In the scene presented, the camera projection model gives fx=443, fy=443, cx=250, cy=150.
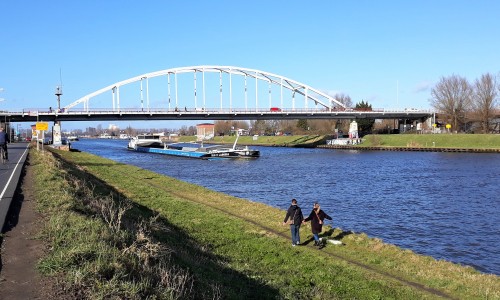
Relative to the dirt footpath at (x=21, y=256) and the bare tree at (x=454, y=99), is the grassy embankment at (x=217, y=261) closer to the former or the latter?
the dirt footpath at (x=21, y=256)

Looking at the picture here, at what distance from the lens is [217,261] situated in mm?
11820

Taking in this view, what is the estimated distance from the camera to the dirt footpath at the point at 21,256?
585 centimetres

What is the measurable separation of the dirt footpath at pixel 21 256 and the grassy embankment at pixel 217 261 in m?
0.26

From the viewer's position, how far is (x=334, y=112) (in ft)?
313

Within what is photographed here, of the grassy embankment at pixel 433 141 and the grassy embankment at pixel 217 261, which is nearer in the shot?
the grassy embankment at pixel 217 261

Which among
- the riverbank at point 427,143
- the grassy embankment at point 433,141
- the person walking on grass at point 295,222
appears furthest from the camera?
the grassy embankment at point 433,141

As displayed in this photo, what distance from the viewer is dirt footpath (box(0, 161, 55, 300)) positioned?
5.85 m

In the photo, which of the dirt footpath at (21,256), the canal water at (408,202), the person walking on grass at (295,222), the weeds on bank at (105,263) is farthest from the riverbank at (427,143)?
the dirt footpath at (21,256)

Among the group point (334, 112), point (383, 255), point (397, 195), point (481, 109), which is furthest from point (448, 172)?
point (481, 109)

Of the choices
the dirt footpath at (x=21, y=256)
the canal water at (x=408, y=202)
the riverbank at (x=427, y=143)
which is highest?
the dirt footpath at (x=21, y=256)

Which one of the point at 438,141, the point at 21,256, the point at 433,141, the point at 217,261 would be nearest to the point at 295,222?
the point at 217,261

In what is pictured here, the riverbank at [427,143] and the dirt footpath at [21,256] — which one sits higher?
the dirt footpath at [21,256]

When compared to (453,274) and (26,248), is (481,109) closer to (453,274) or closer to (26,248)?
(453,274)

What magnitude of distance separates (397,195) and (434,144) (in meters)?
64.2
